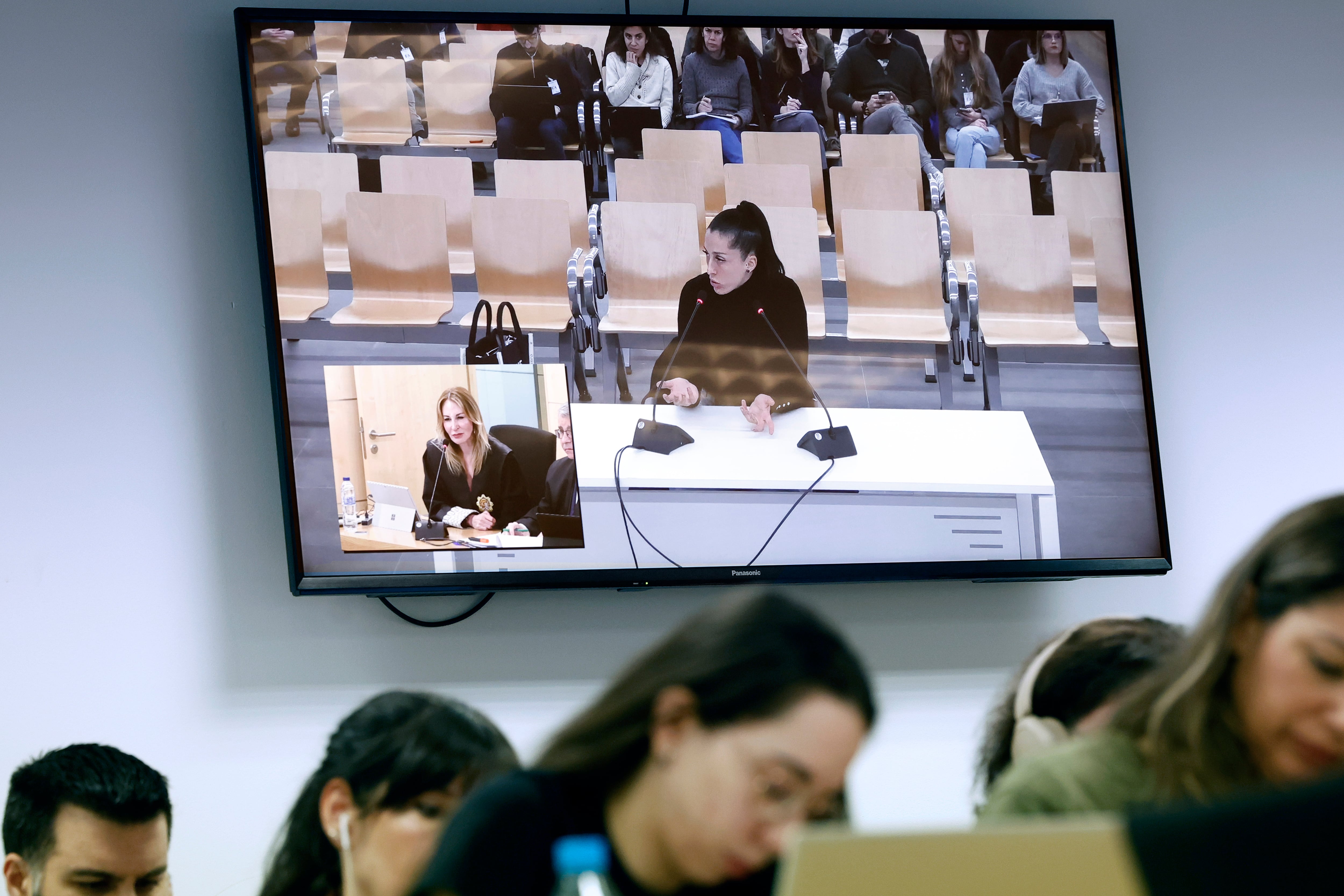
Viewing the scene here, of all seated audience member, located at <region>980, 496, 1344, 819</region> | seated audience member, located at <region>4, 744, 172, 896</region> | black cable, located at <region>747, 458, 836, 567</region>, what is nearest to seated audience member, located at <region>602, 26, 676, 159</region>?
black cable, located at <region>747, 458, 836, 567</region>

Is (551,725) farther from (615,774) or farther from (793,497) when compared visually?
(615,774)

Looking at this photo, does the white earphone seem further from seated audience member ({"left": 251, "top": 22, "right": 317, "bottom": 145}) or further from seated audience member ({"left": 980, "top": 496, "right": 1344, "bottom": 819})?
seated audience member ({"left": 251, "top": 22, "right": 317, "bottom": 145})

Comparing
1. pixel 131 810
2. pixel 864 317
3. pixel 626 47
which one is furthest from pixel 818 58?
pixel 131 810

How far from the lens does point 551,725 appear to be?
2240mm

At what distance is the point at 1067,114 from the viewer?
247 centimetres

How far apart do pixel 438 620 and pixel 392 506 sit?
10.2 inches

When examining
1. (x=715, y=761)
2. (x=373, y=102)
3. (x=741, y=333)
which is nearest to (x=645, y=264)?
(x=741, y=333)

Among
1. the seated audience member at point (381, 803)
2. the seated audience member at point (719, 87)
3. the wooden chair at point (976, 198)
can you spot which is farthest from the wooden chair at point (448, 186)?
the seated audience member at point (381, 803)

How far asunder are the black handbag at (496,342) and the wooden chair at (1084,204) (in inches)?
47.0

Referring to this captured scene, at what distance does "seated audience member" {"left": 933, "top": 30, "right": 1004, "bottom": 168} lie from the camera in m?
2.46

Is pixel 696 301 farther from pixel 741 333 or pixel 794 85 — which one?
pixel 794 85

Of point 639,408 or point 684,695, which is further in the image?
point 639,408

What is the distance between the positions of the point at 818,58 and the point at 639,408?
87 centimetres

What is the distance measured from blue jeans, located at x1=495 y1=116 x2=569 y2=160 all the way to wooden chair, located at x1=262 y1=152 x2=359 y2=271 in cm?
30
